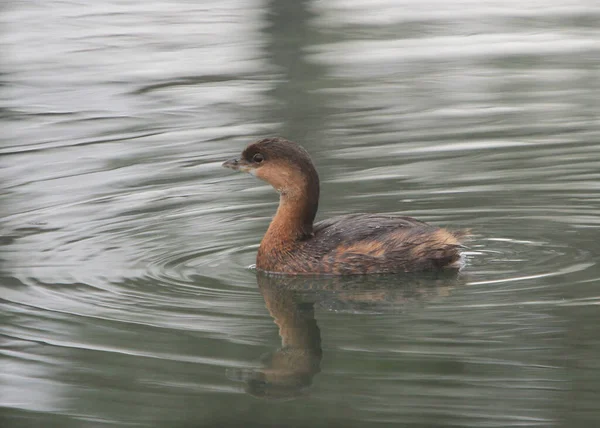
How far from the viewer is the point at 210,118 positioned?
13.0 metres

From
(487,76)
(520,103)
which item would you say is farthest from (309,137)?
(487,76)

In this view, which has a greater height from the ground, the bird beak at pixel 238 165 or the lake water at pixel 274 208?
the bird beak at pixel 238 165

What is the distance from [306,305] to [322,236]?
79 centimetres

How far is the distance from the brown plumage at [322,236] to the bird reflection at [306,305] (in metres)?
0.09

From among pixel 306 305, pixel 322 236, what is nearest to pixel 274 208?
pixel 322 236

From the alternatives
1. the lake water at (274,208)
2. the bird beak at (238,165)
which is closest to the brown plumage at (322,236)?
the bird beak at (238,165)

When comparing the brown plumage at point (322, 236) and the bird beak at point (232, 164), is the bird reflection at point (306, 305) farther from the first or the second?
the bird beak at point (232, 164)

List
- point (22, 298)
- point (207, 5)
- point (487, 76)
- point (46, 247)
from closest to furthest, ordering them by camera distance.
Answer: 1. point (22, 298)
2. point (46, 247)
3. point (487, 76)
4. point (207, 5)

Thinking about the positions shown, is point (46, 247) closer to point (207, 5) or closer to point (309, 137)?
point (309, 137)

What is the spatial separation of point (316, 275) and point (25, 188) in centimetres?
344

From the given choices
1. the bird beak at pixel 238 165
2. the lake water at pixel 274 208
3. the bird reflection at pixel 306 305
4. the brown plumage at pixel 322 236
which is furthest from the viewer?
the bird beak at pixel 238 165

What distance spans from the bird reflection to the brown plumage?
9 centimetres

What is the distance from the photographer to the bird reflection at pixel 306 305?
612 cm

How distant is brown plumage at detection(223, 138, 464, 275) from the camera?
7887mm
